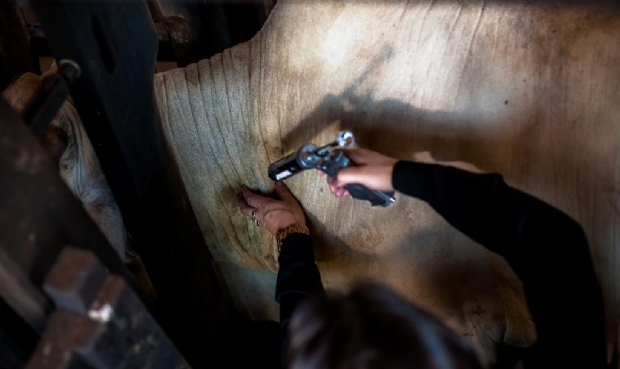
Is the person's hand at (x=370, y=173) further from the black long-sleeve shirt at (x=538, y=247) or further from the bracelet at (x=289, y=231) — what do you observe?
the bracelet at (x=289, y=231)

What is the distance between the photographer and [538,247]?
752 millimetres

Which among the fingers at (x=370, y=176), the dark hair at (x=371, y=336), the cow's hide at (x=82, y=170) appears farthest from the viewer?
the cow's hide at (x=82, y=170)

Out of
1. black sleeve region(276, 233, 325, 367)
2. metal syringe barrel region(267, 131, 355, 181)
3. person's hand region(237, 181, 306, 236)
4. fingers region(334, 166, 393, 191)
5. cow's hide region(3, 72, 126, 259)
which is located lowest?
person's hand region(237, 181, 306, 236)

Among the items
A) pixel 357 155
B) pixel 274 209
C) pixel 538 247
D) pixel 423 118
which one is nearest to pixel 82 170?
pixel 274 209

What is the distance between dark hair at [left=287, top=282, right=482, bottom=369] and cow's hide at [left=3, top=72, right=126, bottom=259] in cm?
46

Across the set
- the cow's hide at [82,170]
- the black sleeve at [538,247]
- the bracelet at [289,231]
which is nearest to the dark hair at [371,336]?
the black sleeve at [538,247]

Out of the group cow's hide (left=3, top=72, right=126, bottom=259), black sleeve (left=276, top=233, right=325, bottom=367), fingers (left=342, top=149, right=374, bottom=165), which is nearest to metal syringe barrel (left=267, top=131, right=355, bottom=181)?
fingers (left=342, top=149, right=374, bottom=165)

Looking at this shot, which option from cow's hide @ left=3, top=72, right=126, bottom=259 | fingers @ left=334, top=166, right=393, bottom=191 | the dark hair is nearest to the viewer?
the dark hair

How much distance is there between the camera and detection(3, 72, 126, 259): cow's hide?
1024 mm

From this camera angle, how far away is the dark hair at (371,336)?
2.08 feet

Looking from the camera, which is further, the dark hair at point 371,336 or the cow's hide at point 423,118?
the cow's hide at point 423,118

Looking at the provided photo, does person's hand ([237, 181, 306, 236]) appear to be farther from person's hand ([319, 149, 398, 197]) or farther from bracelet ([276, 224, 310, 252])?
person's hand ([319, 149, 398, 197])

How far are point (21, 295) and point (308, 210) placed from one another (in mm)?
645

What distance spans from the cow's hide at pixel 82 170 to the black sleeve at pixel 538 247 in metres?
0.53
